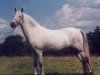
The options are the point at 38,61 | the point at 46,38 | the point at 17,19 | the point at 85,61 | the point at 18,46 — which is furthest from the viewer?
the point at 18,46

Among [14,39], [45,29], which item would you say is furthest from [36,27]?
[14,39]

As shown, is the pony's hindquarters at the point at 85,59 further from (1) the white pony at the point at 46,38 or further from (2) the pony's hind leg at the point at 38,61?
(2) the pony's hind leg at the point at 38,61

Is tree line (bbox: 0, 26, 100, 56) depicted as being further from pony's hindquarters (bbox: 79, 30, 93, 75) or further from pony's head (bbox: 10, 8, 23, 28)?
pony's head (bbox: 10, 8, 23, 28)

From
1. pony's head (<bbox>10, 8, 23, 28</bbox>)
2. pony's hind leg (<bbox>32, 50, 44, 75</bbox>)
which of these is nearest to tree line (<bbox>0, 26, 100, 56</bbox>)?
pony's head (<bbox>10, 8, 23, 28</bbox>)

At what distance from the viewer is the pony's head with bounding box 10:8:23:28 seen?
10864 millimetres

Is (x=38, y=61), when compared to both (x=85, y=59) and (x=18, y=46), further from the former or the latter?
(x=18, y=46)

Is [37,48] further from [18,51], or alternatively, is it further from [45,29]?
[18,51]

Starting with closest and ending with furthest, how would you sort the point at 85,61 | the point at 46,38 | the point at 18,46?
the point at 46,38 < the point at 85,61 < the point at 18,46

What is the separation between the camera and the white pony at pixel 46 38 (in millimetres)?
10875

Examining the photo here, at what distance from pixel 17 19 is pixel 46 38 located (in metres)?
1.31

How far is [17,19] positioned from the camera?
11.0 m

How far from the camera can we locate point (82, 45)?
11930 mm

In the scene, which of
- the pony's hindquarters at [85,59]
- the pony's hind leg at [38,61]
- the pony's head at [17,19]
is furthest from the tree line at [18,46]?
the pony's hind leg at [38,61]

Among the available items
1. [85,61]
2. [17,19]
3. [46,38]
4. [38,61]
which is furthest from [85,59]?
[17,19]
